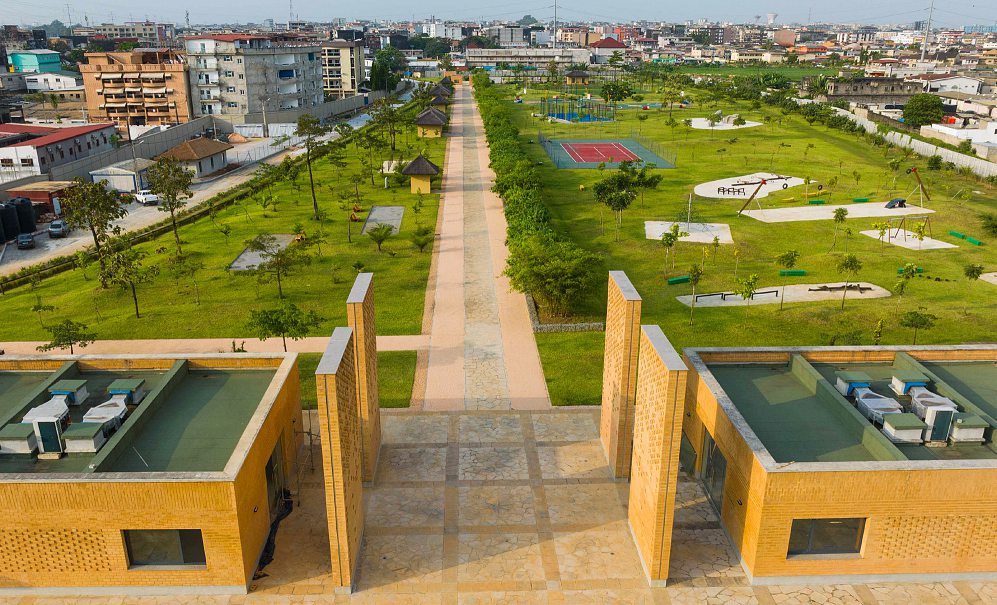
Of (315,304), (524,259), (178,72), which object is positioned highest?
(178,72)

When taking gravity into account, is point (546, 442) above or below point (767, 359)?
below

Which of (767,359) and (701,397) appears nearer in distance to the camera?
(701,397)

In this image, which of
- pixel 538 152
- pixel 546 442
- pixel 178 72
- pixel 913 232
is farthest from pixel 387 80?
pixel 546 442

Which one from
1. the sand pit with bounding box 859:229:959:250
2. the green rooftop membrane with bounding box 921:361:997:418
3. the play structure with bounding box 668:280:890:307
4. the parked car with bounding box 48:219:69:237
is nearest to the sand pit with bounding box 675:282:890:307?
the play structure with bounding box 668:280:890:307

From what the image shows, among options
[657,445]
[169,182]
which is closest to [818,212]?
[657,445]

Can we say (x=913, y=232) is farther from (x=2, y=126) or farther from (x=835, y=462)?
(x=2, y=126)

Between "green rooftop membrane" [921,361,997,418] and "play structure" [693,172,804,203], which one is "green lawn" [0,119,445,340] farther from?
"play structure" [693,172,804,203]

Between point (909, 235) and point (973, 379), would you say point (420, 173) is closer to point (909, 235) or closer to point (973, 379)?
point (909, 235)
